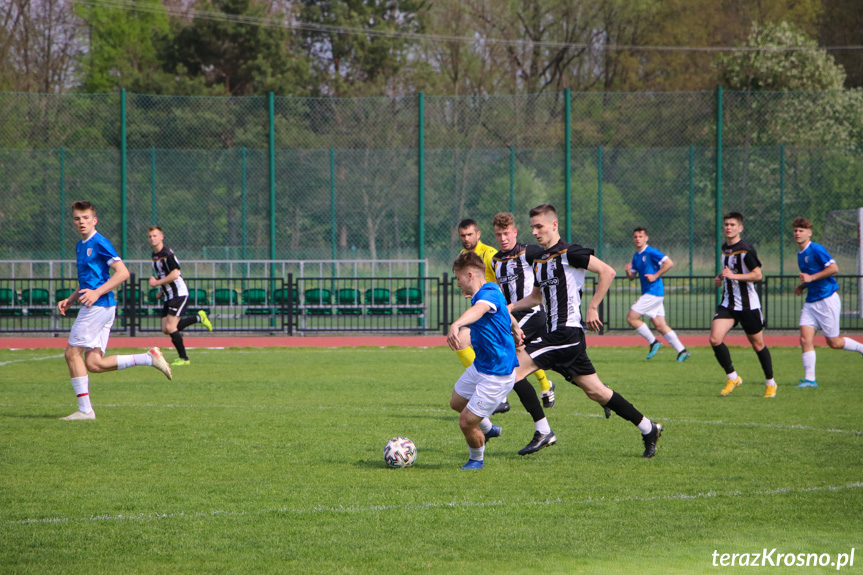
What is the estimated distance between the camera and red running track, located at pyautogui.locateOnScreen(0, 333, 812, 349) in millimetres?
17281

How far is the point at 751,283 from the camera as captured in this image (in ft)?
34.8

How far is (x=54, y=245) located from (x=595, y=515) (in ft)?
66.2

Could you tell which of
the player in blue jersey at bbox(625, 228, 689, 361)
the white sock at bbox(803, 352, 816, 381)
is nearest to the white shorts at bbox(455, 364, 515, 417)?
the white sock at bbox(803, 352, 816, 381)

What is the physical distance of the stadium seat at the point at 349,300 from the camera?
19.5 metres

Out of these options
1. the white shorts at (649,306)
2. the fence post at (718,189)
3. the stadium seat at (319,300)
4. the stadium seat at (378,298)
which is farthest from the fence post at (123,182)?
the fence post at (718,189)

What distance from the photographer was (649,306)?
1420 cm

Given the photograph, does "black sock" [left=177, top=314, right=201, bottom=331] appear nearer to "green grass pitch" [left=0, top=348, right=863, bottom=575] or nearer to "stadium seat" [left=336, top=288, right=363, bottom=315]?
"green grass pitch" [left=0, top=348, right=863, bottom=575]

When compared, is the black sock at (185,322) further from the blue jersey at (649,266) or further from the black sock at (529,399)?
the black sock at (529,399)

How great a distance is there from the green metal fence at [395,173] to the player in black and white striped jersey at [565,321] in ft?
A: 49.6

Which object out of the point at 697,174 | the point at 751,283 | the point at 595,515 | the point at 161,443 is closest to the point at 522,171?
the point at 697,174

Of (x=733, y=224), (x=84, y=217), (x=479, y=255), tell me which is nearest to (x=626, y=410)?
(x=479, y=255)

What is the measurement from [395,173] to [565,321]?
16.7 m

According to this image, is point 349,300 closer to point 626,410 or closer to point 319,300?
point 319,300

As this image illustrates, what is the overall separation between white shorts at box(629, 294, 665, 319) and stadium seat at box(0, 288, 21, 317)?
1289cm
